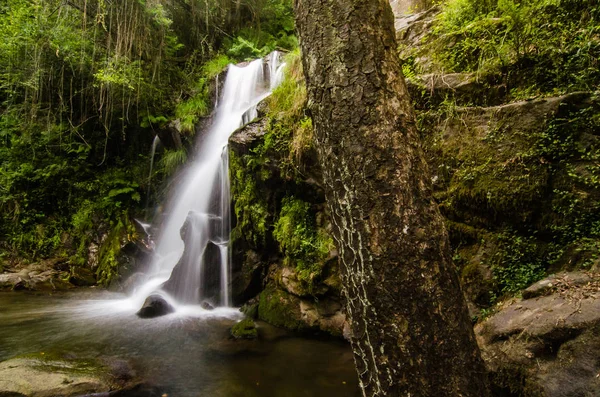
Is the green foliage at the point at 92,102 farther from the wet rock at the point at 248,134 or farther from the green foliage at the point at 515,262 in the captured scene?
the green foliage at the point at 515,262

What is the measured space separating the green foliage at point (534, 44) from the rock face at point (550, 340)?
1.89m

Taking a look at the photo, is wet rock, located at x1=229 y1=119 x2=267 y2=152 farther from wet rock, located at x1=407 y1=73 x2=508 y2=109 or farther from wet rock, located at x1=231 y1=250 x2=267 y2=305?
wet rock, located at x1=407 y1=73 x2=508 y2=109

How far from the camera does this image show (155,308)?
19.8ft

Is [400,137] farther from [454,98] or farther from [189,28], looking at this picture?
[189,28]

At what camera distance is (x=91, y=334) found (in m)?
5.25

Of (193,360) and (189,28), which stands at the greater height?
(189,28)

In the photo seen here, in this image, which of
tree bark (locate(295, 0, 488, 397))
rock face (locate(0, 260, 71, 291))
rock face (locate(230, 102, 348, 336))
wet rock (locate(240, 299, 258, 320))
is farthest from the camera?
rock face (locate(0, 260, 71, 291))

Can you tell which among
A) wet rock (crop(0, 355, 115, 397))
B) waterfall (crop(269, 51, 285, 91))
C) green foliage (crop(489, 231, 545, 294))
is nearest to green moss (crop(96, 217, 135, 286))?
wet rock (crop(0, 355, 115, 397))

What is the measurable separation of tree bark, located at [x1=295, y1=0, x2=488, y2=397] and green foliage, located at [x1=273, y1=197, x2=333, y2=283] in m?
3.85

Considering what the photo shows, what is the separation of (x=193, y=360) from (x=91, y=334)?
2.11 meters

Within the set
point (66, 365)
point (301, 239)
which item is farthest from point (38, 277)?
point (301, 239)

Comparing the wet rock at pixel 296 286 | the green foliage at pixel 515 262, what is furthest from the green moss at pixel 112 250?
the green foliage at pixel 515 262

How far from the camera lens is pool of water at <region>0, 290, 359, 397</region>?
3711 mm

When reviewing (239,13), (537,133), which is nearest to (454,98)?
(537,133)
